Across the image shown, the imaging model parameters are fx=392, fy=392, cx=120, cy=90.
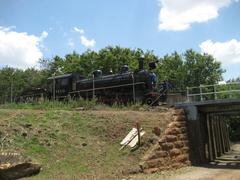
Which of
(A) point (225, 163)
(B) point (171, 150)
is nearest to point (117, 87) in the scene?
(B) point (171, 150)

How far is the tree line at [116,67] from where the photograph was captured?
54906mm

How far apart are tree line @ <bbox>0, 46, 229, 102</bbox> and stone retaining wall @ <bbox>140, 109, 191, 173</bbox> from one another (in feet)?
94.3

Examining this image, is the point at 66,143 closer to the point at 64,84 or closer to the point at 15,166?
the point at 15,166

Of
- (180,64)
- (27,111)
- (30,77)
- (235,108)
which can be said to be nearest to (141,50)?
(180,64)

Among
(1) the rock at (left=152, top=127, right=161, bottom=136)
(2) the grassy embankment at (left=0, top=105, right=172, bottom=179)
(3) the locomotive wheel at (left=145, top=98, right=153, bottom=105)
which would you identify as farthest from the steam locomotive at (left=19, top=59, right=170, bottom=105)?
(1) the rock at (left=152, top=127, right=161, bottom=136)

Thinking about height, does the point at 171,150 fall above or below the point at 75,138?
below

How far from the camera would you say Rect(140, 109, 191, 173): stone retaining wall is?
2062 centimetres

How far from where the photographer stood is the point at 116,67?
5350 cm

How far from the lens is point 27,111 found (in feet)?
77.6

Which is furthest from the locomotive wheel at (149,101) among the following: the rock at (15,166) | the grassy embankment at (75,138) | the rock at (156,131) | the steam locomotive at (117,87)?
the rock at (15,166)

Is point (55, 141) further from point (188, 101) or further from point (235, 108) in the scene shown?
point (235, 108)

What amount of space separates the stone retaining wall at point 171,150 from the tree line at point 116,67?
1132 inches

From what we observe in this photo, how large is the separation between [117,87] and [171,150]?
8.02 metres

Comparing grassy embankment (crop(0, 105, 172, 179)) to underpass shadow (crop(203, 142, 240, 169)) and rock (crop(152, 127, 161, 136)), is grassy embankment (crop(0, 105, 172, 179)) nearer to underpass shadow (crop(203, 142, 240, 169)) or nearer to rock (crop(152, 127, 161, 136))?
rock (crop(152, 127, 161, 136))
